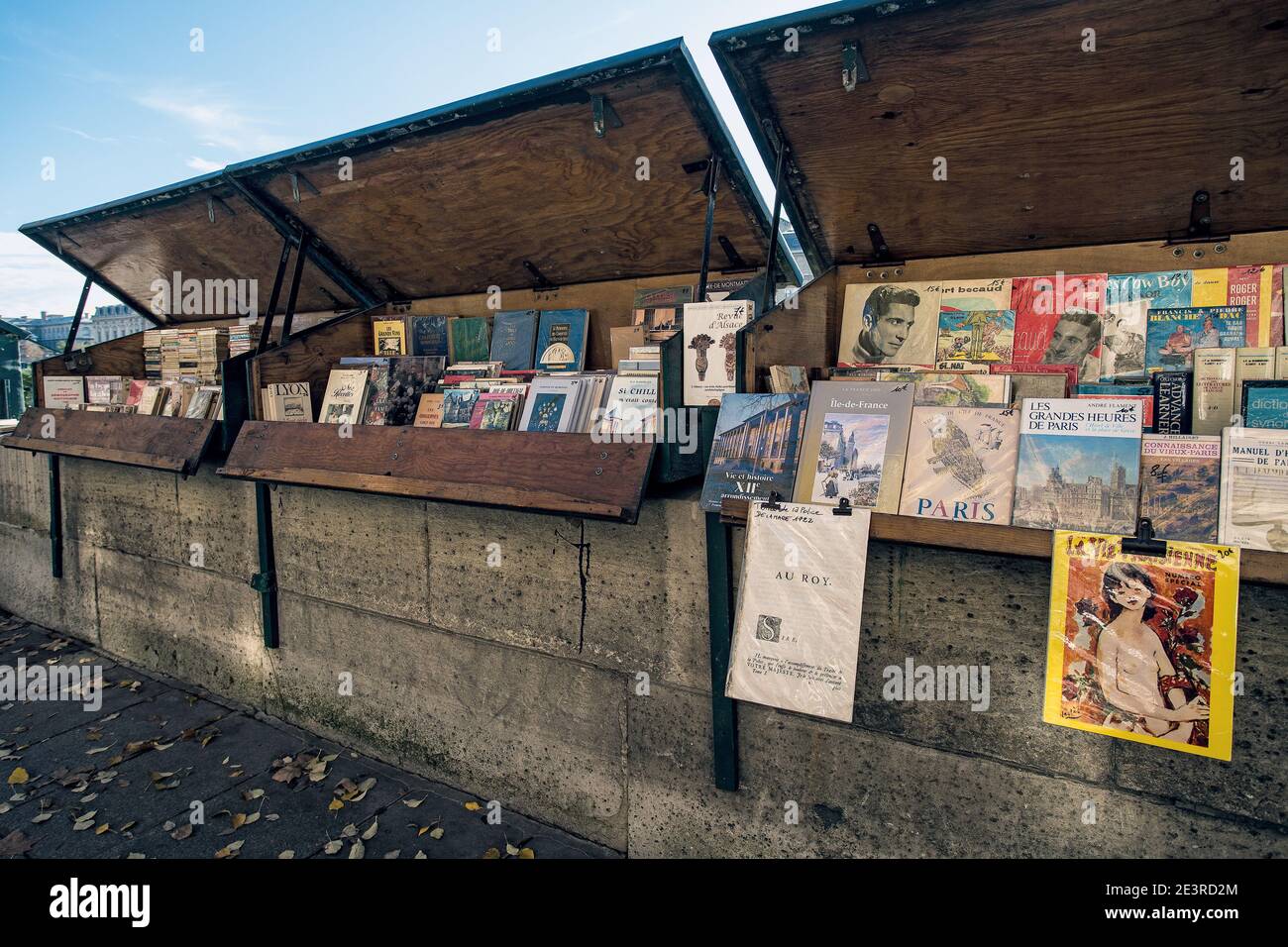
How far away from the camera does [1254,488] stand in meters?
1.59

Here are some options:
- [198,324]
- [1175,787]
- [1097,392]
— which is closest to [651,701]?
[1175,787]

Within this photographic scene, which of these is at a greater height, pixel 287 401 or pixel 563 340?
pixel 563 340

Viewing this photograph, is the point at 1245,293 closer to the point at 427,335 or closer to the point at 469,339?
the point at 469,339

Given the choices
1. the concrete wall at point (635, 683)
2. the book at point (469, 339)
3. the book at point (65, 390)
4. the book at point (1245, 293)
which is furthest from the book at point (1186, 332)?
the book at point (65, 390)

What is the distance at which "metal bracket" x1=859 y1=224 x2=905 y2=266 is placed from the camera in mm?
2605

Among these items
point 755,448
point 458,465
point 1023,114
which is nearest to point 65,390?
point 458,465

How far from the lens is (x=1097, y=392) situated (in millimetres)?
2055

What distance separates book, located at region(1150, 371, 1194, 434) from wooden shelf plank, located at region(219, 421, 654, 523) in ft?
4.80

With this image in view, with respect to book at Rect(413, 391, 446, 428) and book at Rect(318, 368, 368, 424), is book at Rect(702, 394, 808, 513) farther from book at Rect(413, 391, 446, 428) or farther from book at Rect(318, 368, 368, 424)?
book at Rect(318, 368, 368, 424)

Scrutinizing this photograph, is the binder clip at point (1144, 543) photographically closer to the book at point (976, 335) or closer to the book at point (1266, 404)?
the book at point (1266, 404)

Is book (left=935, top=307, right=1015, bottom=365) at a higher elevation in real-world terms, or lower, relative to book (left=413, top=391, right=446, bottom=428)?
higher

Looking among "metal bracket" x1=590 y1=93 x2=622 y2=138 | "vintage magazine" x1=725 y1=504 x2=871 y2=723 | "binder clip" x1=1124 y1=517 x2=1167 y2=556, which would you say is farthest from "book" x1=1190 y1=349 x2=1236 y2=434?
"metal bracket" x1=590 y1=93 x2=622 y2=138

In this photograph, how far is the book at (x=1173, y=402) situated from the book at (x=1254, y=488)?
293mm

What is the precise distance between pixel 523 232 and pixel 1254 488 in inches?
112
